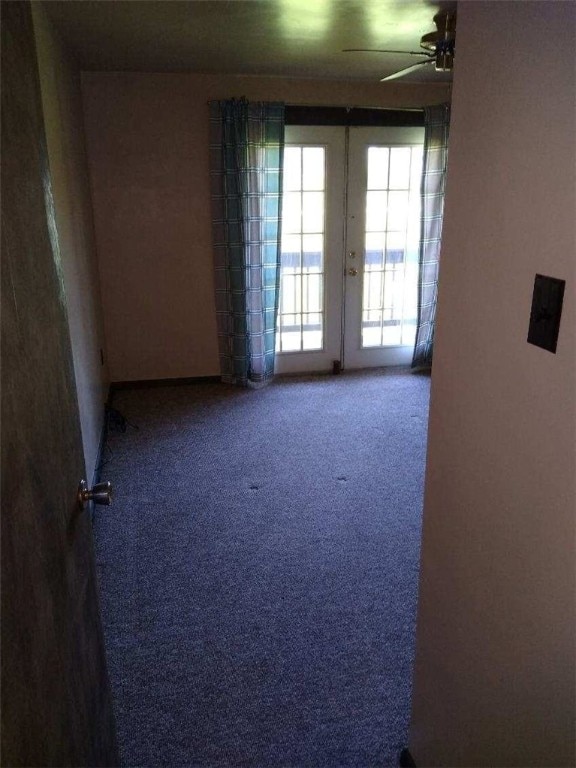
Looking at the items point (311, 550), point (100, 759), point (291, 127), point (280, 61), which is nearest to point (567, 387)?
point (100, 759)

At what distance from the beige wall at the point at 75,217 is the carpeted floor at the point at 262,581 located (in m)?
0.47

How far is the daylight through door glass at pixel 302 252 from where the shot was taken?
4.45 meters

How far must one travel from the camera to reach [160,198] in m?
4.32

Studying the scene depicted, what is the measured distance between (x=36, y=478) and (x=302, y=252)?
12.9 feet

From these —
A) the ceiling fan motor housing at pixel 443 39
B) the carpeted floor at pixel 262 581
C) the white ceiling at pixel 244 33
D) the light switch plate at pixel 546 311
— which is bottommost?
the carpeted floor at pixel 262 581

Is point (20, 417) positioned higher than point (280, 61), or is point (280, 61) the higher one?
point (280, 61)

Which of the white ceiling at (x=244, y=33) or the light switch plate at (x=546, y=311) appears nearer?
the light switch plate at (x=546, y=311)

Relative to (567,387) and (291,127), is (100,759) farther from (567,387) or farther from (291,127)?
(291,127)

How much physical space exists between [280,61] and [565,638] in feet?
12.0

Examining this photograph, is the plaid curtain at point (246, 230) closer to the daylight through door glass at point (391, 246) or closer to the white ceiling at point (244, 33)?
the white ceiling at point (244, 33)

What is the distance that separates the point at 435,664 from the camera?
4.98ft

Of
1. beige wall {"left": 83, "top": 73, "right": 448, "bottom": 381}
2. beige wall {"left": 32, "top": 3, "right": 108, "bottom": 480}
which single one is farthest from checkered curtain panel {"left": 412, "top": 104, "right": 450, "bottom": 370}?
beige wall {"left": 32, "top": 3, "right": 108, "bottom": 480}

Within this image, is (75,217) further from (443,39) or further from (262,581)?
(262,581)

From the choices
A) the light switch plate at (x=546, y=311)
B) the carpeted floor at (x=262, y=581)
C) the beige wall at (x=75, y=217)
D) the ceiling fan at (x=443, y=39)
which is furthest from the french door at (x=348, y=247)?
the light switch plate at (x=546, y=311)
